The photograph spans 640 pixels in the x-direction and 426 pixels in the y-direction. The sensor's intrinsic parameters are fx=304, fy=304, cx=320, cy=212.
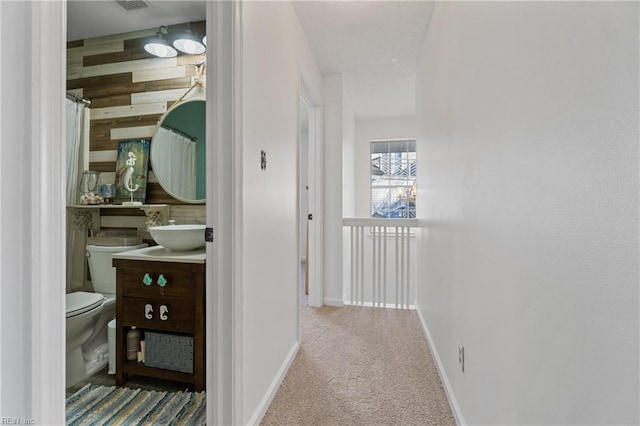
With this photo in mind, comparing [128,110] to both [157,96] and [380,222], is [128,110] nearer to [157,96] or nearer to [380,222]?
[157,96]

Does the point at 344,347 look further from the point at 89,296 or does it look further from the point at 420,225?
the point at 89,296

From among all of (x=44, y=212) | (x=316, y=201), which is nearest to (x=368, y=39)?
(x=316, y=201)

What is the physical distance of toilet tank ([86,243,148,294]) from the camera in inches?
90.5

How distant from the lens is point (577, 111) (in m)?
0.63

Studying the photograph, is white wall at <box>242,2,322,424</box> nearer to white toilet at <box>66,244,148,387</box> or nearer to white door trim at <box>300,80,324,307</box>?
white door trim at <box>300,80,324,307</box>

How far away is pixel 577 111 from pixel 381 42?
231 cm

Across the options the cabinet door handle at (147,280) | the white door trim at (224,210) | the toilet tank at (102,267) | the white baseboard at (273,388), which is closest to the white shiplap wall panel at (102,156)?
the toilet tank at (102,267)

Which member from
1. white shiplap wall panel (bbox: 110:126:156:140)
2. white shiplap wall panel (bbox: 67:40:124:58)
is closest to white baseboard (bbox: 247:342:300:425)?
white shiplap wall panel (bbox: 110:126:156:140)

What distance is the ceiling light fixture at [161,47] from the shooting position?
229 centimetres

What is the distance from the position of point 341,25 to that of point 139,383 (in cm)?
281

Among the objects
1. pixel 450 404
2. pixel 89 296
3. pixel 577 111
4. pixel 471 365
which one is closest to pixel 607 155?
pixel 577 111

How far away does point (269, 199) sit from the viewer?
165cm

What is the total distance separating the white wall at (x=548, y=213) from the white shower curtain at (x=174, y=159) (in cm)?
198

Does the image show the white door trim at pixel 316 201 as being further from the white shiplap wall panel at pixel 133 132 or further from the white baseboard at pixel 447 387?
the white shiplap wall panel at pixel 133 132
